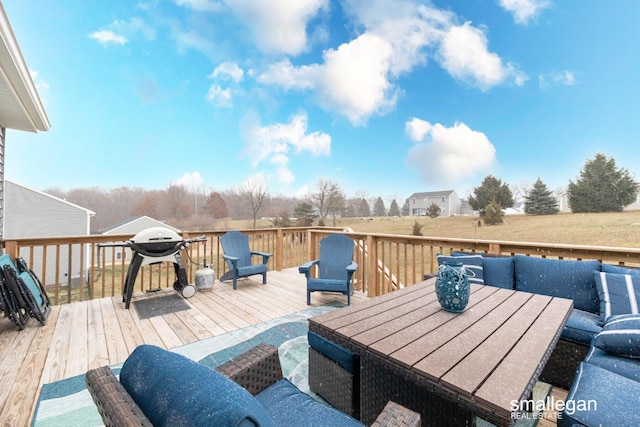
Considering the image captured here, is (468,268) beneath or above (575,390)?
above

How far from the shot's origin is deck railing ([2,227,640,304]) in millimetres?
2775

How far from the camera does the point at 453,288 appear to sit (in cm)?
165

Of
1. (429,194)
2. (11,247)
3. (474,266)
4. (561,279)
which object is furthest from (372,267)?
(429,194)

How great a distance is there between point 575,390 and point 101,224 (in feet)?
23.9

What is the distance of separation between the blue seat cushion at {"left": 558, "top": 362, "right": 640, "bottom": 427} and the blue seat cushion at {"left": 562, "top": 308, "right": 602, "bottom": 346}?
630 mm

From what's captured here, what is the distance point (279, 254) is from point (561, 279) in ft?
15.4

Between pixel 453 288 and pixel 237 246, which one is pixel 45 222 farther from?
pixel 453 288

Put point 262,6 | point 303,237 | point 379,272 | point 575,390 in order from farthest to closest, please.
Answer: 1. point 262,6
2. point 303,237
3. point 379,272
4. point 575,390

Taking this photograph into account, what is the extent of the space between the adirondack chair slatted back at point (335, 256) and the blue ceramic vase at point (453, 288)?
2312 millimetres

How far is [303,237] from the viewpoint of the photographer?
20.6 feet

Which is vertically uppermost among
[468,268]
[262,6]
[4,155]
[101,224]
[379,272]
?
[262,6]

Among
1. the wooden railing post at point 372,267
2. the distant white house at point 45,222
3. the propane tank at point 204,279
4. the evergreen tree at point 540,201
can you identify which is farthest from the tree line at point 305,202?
the wooden railing post at point 372,267

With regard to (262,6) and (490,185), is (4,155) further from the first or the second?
(490,185)

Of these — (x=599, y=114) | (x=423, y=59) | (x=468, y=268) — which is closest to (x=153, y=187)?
(x=468, y=268)
